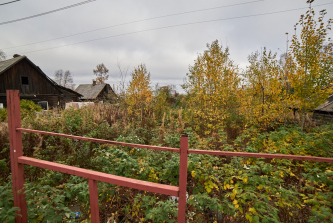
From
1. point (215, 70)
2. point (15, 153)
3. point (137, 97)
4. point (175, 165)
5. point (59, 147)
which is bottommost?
point (59, 147)

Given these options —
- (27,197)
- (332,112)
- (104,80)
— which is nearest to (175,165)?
(27,197)

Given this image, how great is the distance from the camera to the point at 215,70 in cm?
723

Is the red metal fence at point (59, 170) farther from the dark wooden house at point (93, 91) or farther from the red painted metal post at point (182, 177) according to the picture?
the dark wooden house at point (93, 91)

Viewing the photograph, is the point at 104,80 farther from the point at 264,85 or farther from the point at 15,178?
the point at 15,178

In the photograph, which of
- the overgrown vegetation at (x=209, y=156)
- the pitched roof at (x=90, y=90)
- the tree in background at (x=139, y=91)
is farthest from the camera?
the pitched roof at (x=90, y=90)

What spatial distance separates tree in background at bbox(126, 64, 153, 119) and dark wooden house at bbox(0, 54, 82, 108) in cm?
1126

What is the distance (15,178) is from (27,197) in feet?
1.09

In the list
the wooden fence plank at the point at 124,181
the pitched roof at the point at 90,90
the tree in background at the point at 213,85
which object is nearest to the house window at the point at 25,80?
the pitched roof at the point at 90,90

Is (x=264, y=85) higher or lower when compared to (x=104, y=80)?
lower

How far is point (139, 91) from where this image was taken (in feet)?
34.0

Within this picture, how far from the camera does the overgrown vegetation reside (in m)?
2.05

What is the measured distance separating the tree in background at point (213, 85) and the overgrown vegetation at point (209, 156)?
0.05 m

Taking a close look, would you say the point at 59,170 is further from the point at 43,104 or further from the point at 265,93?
the point at 43,104

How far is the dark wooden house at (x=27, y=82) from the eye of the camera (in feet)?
51.2
